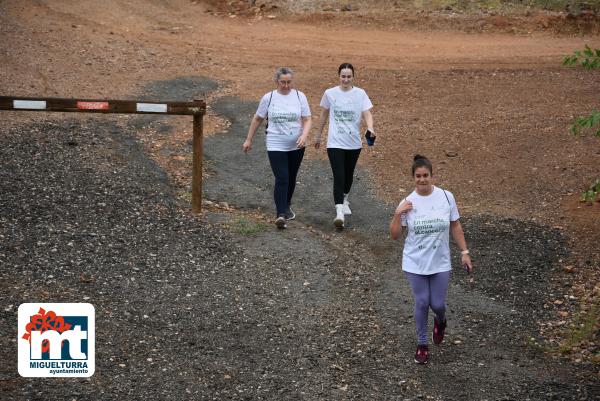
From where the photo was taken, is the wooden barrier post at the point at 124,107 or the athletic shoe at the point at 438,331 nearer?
the athletic shoe at the point at 438,331

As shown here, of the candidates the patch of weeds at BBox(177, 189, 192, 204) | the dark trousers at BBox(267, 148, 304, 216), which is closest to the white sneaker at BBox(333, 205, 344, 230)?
the dark trousers at BBox(267, 148, 304, 216)

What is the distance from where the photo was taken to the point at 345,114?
36.5 ft

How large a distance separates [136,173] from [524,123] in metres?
6.65

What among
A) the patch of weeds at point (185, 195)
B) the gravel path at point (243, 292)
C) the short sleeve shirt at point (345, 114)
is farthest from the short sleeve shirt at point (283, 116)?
the patch of weeds at point (185, 195)

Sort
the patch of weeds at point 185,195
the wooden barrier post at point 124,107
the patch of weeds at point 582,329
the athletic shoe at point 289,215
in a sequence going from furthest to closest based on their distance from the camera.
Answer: the patch of weeds at point 185,195 → the athletic shoe at point 289,215 → the wooden barrier post at point 124,107 → the patch of weeds at point 582,329

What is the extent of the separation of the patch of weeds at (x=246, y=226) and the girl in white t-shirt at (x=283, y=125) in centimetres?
23

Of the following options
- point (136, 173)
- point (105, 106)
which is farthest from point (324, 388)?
point (136, 173)

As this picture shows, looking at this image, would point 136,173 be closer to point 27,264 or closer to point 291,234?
point 291,234

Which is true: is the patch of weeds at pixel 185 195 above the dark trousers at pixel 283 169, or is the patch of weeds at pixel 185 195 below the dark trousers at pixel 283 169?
below

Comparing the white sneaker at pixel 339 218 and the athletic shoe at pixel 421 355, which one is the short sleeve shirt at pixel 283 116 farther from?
the athletic shoe at pixel 421 355

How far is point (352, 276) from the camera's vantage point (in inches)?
393

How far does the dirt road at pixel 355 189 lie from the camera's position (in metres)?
7.78

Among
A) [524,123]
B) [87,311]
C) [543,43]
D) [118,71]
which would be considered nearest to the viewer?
[87,311]

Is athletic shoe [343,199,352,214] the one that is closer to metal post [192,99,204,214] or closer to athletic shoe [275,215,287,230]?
athletic shoe [275,215,287,230]
